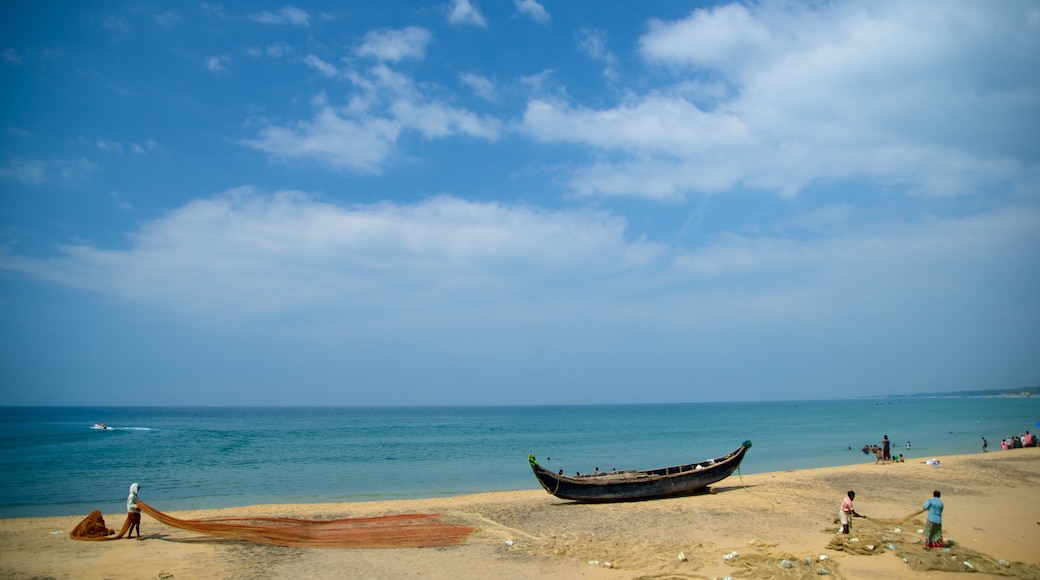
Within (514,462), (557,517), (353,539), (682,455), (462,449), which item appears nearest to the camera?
(353,539)

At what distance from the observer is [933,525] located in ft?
41.6

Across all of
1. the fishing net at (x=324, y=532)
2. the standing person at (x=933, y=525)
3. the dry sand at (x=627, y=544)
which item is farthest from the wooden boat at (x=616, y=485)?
the standing person at (x=933, y=525)

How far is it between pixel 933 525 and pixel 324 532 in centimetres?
1495

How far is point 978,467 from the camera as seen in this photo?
27625mm

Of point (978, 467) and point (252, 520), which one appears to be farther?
point (978, 467)

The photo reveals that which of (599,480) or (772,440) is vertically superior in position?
(599,480)

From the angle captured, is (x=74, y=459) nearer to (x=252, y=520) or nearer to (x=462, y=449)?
(x=462, y=449)

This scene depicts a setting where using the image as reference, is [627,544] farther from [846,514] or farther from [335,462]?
[335,462]

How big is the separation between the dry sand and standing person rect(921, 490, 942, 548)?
0.28 m

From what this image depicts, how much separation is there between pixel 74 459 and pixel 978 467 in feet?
182

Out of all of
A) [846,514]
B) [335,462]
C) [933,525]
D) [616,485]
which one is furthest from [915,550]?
[335,462]

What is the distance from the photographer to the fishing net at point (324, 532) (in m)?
15.1

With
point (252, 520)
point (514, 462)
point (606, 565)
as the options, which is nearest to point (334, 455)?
point (514, 462)

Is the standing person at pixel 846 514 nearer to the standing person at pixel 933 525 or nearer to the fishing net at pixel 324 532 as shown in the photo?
the standing person at pixel 933 525
